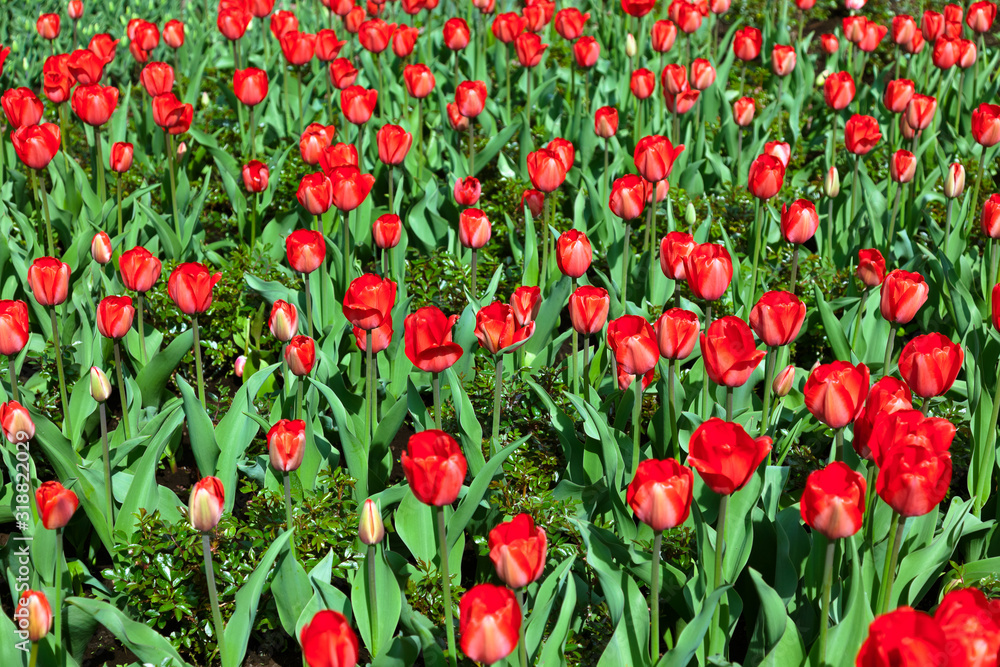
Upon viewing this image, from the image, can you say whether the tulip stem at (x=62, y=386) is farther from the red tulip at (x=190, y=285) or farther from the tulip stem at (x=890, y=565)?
the tulip stem at (x=890, y=565)

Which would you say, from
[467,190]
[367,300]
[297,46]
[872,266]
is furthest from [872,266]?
[297,46]

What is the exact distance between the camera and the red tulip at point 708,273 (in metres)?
2.53

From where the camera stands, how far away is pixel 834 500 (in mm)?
1772

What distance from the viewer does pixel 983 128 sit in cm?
365

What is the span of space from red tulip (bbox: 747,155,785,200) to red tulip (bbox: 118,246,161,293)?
1.91m

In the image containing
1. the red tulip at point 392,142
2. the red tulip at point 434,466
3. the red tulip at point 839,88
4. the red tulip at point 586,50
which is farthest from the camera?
the red tulip at point 586,50

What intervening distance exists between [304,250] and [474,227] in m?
0.60

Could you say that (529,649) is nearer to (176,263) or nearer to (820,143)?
(176,263)

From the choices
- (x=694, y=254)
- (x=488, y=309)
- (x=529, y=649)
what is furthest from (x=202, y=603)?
(x=694, y=254)

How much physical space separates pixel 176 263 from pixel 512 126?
1609 millimetres

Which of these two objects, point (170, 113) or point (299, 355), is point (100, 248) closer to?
point (170, 113)

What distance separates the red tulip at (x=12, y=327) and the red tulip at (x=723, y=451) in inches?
66.4

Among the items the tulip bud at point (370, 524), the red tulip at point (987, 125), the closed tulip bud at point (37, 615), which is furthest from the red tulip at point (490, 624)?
the red tulip at point (987, 125)

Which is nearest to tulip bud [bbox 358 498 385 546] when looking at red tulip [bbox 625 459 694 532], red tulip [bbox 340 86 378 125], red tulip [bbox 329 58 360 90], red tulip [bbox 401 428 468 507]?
red tulip [bbox 401 428 468 507]
